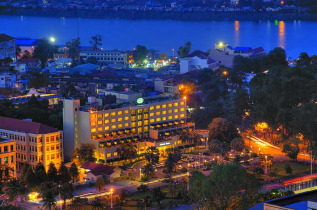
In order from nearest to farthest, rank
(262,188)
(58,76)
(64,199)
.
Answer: (64,199)
(262,188)
(58,76)

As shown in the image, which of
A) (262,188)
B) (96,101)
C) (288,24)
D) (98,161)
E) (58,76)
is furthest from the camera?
(288,24)

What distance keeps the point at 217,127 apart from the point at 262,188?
11.4ft

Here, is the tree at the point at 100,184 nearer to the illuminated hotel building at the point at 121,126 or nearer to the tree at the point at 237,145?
the illuminated hotel building at the point at 121,126

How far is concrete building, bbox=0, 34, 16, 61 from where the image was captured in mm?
29797

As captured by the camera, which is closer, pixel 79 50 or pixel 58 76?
pixel 58 76

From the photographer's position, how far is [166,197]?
13.1m

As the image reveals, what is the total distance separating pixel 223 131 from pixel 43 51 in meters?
16.4

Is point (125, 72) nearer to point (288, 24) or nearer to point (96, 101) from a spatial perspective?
point (96, 101)

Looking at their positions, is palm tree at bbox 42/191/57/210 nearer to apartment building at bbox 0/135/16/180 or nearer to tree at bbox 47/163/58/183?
tree at bbox 47/163/58/183

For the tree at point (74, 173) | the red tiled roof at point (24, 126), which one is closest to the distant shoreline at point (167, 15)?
the red tiled roof at point (24, 126)

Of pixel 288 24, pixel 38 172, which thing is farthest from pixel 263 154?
pixel 288 24

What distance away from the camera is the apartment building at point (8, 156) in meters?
14.1

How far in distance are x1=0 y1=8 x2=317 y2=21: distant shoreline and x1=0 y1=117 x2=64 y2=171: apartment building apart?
147 feet

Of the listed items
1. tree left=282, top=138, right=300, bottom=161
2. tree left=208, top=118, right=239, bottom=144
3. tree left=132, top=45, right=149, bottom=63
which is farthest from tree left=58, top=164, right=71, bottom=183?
tree left=132, top=45, right=149, bottom=63
